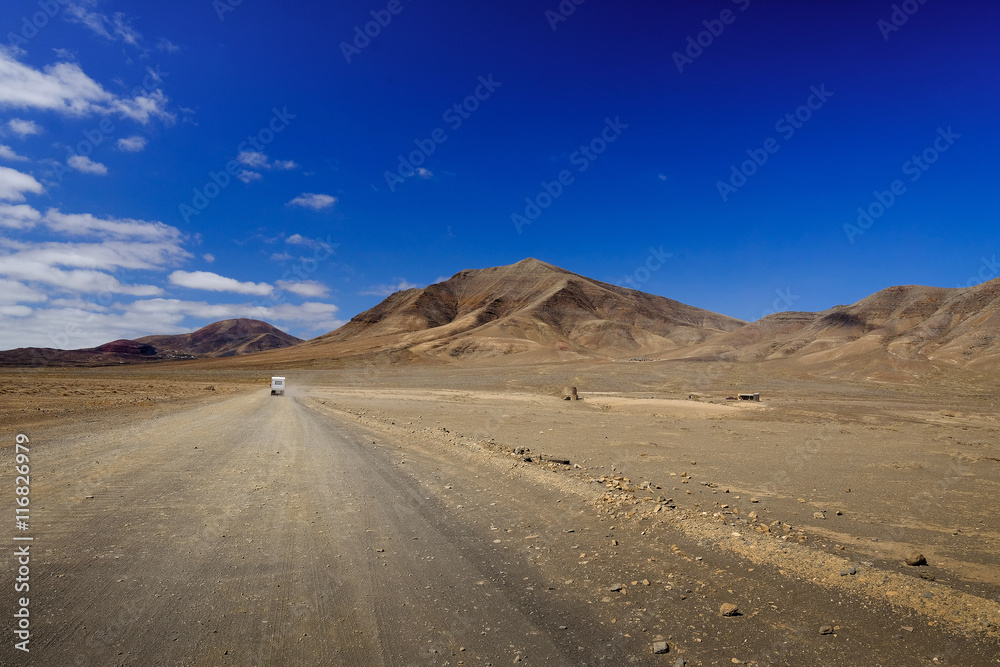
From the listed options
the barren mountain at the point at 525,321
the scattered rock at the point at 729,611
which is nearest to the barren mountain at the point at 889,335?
the barren mountain at the point at 525,321

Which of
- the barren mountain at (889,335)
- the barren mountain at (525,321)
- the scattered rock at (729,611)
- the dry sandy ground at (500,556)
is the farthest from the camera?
the barren mountain at (525,321)

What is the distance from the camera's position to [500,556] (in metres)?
5.62

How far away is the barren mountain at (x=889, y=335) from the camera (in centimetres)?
5903

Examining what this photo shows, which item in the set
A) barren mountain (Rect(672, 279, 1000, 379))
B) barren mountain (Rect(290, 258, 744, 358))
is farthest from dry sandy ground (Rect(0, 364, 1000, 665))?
barren mountain (Rect(290, 258, 744, 358))

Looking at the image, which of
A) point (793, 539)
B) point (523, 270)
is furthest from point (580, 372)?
point (523, 270)

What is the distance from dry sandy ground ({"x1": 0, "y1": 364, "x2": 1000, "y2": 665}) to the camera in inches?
153

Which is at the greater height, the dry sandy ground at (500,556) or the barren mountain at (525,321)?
the barren mountain at (525,321)

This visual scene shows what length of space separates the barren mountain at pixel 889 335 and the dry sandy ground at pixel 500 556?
2414 inches

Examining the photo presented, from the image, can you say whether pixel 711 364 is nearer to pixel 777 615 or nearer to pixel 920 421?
pixel 920 421

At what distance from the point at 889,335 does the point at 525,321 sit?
3222 inches

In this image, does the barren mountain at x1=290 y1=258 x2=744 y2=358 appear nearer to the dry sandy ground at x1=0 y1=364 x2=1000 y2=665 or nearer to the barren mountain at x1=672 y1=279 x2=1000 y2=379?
the barren mountain at x1=672 y1=279 x2=1000 y2=379

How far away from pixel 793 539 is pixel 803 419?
802 inches

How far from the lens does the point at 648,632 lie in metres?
4.09

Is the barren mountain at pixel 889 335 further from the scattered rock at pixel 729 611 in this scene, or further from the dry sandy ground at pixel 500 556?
the scattered rock at pixel 729 611
